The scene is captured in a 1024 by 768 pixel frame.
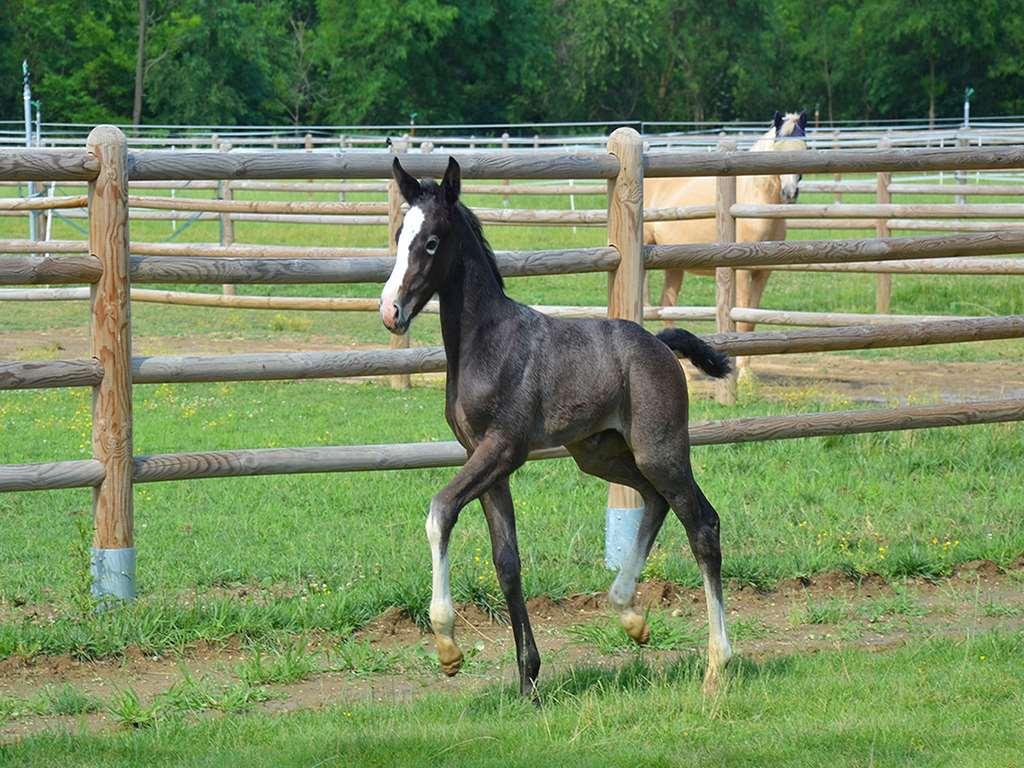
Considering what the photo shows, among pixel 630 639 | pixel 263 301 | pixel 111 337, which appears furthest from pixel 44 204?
pixel 630 639

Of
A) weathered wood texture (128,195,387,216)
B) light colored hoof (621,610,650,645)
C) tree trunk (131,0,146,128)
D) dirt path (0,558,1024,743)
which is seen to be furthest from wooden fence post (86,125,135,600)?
tree trunk (131,0,146,128)

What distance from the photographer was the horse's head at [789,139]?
13.5m

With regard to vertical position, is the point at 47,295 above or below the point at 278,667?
above

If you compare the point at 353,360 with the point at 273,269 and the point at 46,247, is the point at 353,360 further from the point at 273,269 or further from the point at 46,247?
the point at 46,247

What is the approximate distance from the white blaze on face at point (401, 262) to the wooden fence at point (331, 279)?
1.39m

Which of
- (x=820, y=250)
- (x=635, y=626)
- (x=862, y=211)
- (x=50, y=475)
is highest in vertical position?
(x=862, y=211)

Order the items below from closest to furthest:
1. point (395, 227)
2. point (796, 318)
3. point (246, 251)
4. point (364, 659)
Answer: point (364, 659)
point (796, 318)
point (395, 227)
point (246, 251)

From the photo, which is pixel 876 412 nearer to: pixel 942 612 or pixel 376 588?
pixel 942 612

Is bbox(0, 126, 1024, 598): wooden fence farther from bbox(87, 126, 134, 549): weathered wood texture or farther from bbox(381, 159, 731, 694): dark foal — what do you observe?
bbox(381, 159, 731, 694): dark foal

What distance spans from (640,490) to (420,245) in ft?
4.26

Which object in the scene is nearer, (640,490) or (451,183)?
(451,183)

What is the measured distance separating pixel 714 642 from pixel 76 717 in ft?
7.01

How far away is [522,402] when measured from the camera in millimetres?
4863

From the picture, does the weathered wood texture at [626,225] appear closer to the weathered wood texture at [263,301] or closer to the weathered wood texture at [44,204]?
the weathered wood texture at [263,301]
